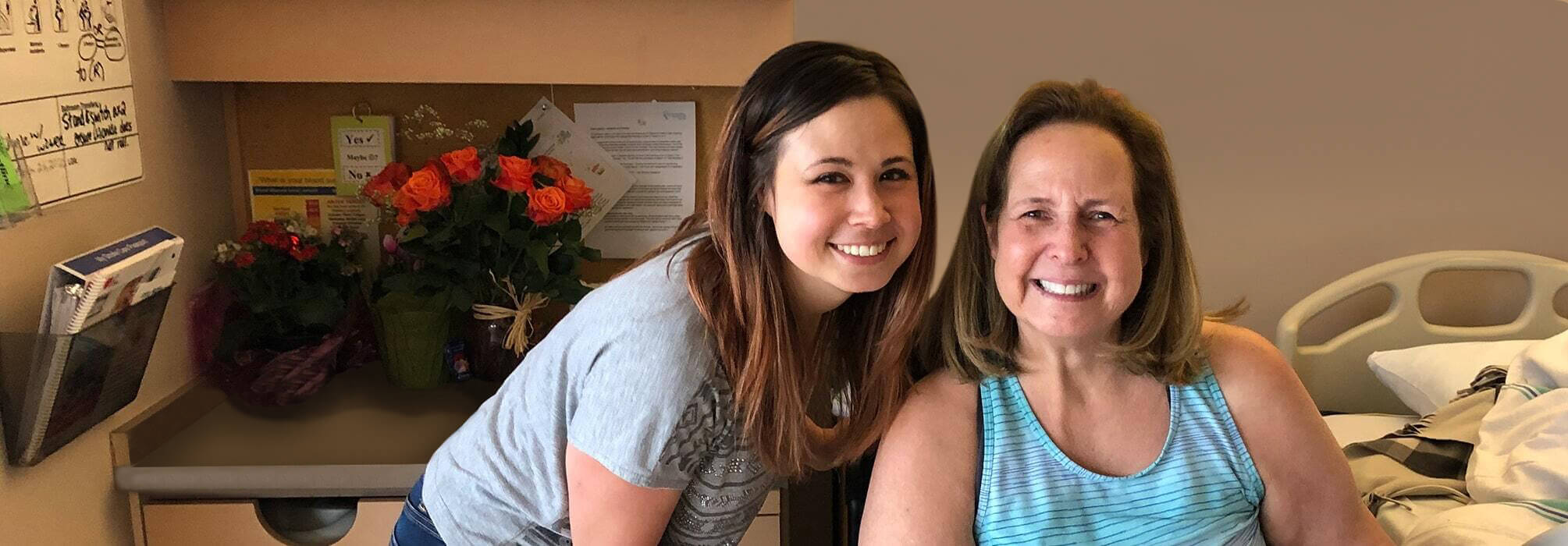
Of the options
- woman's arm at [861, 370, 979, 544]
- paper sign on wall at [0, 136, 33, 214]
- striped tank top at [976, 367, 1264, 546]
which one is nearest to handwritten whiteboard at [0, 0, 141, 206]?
paper sign on wall at [0, 136, 33, 214]

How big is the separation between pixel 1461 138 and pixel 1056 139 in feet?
3.95

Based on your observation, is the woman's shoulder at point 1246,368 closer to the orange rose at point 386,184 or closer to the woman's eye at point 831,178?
the woman's eye at point 831,178

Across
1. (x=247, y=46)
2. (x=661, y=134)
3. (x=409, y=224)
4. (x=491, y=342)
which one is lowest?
(x=491, y=342)

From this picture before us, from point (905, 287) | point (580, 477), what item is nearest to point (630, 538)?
point (580, 477)

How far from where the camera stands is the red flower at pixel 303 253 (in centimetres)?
173

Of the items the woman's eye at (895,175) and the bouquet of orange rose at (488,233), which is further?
the bouquet of orange rose at (488,233)

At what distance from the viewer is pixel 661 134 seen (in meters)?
1.86

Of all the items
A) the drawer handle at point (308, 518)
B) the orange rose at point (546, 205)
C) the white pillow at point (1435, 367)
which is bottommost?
the drawer handle at point (308, 518)

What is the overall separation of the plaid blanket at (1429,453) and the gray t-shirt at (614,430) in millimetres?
876

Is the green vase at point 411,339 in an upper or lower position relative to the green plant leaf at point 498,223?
lower

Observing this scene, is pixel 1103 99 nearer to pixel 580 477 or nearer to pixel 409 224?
pixel 580 477

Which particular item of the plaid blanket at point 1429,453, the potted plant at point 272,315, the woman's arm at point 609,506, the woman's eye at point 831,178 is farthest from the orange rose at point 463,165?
the plaid blanket at point 1429,453

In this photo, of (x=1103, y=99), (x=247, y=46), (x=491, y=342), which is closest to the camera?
(x=1103, y=99)

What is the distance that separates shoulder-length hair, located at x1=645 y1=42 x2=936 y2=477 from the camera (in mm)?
1038
